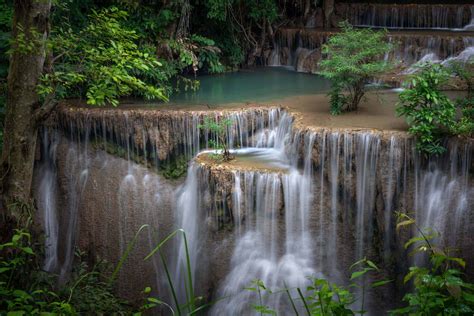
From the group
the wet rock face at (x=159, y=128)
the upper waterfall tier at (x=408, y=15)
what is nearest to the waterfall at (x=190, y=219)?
the wet rock face at (x=159, y=128)

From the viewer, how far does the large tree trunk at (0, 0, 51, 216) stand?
733cm

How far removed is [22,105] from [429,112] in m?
6.31

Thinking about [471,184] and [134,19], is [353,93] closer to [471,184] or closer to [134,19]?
[471,184]

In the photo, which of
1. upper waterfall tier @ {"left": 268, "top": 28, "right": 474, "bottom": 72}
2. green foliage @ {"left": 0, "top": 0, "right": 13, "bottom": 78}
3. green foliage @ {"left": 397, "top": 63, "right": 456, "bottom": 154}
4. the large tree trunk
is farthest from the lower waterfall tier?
upper waterfall tier @ {"left": 268, "top": 28, "right": 474, "bottom": 72}

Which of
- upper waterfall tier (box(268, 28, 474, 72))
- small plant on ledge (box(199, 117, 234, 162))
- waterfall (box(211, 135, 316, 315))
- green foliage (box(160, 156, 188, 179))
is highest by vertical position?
upper waterfall tier (box(268, 28, 474, 72))

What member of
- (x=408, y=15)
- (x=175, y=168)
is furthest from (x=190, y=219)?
(x=408, y=15)

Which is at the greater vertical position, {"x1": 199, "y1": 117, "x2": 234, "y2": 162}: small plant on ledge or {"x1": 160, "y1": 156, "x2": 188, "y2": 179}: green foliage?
{"x1": 199, "y1": 117, "x2": 234, "y2": 162}: small plant on ledge

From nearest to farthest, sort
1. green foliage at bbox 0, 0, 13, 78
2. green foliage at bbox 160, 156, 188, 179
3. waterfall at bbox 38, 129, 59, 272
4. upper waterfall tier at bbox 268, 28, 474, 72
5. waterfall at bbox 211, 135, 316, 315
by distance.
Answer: waterfall at bbox 211, 135, 316, 315 → green foliage at bbox 160, 156, 188, 179 → green foliage at bbox 0, 0, 13, 78 → waterfall at bbox 38, 129, 59, 272 → upper waterfall tier at bbox 268, 28, 474, 72

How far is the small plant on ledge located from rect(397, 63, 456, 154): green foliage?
10.4ft

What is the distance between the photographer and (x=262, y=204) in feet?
31.2

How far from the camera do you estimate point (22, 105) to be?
755 centimetres

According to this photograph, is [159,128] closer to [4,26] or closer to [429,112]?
[4,26]

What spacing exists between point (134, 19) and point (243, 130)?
5.05 metres

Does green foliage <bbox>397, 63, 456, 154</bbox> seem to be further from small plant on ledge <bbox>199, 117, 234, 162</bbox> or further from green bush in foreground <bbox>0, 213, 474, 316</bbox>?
green bush in foreground <bbox>0, 213, 474, 316</bbox>
